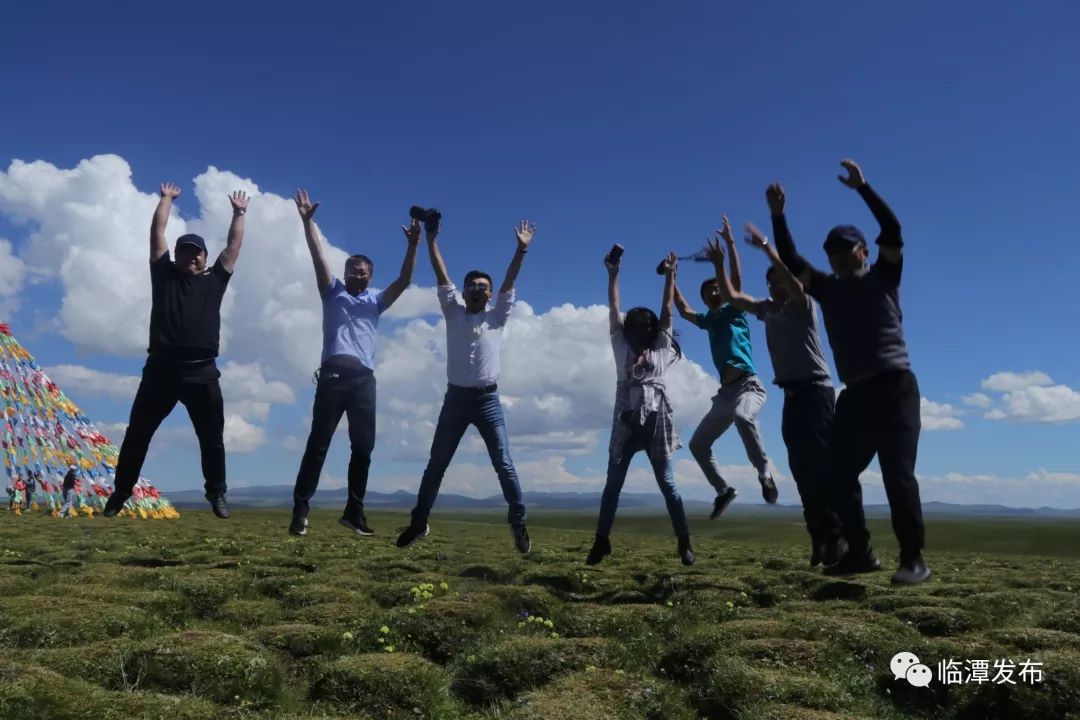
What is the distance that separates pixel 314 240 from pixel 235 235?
1.13 m

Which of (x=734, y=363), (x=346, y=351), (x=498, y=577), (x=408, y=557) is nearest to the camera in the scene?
(x=346, y=351)

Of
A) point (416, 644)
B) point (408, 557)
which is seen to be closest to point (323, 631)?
point (416, 644)

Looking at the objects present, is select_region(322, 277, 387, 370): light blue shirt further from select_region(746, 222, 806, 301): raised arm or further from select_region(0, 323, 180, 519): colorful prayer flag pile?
select_region(0, 323, 180, 519): colorful prayer flag pile

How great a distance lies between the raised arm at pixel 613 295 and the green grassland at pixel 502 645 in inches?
134

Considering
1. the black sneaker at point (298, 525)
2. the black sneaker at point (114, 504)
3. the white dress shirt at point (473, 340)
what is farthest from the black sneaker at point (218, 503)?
the white dress shirt at point (473, 340)

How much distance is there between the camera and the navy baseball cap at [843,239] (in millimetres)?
6531

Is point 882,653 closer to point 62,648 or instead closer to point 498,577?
point 498,577

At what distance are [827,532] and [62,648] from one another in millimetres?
7417

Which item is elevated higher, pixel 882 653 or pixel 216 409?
pixel 216 409

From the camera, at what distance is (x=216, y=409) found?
7.41 metres

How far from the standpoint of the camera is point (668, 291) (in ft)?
28.2

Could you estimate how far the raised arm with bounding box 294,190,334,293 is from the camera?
826cm

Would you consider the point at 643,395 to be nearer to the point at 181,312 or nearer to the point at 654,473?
the point at 654,473

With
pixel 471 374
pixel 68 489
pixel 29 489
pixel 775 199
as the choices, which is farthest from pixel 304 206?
pixel 29 489
